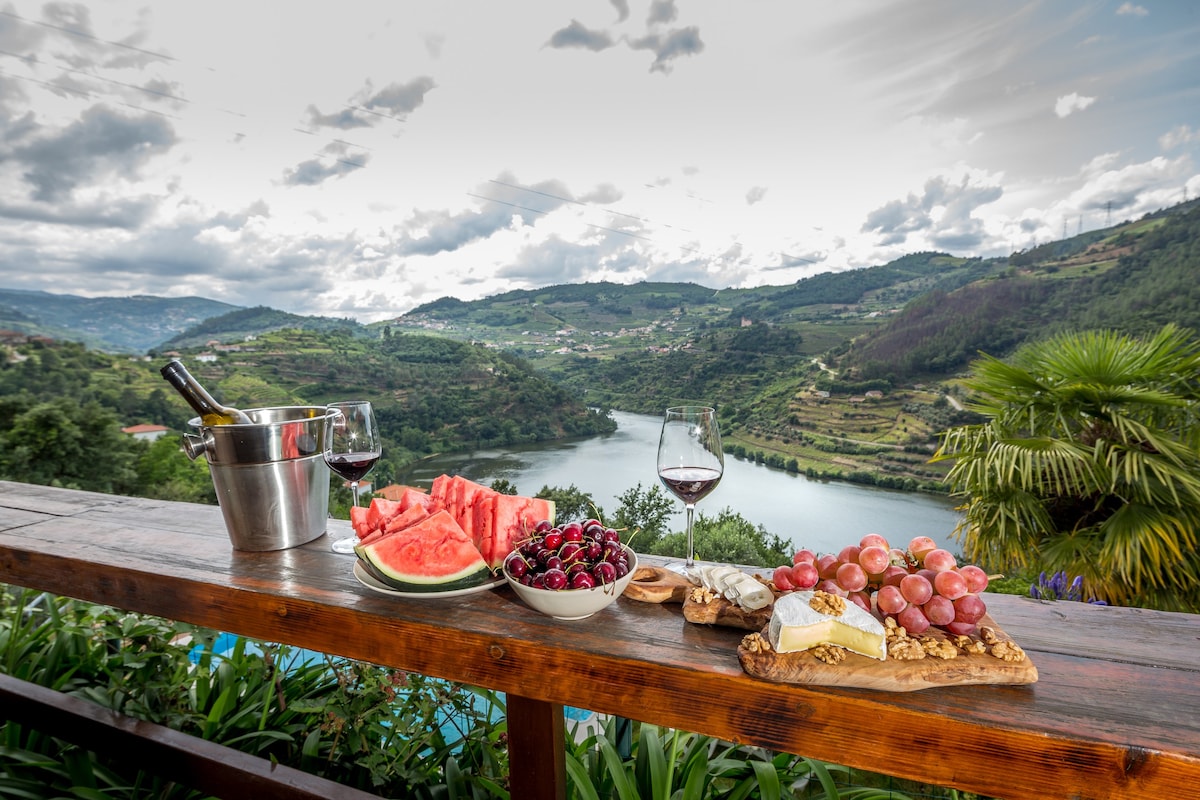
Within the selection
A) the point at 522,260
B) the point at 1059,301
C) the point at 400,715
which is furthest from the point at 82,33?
the point at 1059,301

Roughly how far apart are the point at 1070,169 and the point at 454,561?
8529 millimetres

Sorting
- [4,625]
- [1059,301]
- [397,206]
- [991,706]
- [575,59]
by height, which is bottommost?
[4,625]

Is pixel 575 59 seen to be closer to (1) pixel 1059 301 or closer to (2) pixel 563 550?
(1) pixel 1059 301

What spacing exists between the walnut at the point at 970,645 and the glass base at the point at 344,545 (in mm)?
897

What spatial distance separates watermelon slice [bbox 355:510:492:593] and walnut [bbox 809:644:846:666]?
0.45m

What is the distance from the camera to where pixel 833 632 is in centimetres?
64

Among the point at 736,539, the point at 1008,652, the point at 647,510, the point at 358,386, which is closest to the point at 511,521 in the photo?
the point at 1008,652

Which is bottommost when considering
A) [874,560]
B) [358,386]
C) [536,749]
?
[536,749]

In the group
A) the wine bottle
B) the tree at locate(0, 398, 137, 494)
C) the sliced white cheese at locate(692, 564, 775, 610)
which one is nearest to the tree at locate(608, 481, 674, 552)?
the wine bottle

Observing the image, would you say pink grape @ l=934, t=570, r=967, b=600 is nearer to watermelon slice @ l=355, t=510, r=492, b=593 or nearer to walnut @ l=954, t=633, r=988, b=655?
walnut @ l=954, t=633, r=988, b=655

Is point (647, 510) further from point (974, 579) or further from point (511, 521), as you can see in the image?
point (974, 579)

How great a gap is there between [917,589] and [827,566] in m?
0.11

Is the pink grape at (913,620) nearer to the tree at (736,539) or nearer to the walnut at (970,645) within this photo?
the walnut at (970,645)

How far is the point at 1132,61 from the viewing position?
629cm
